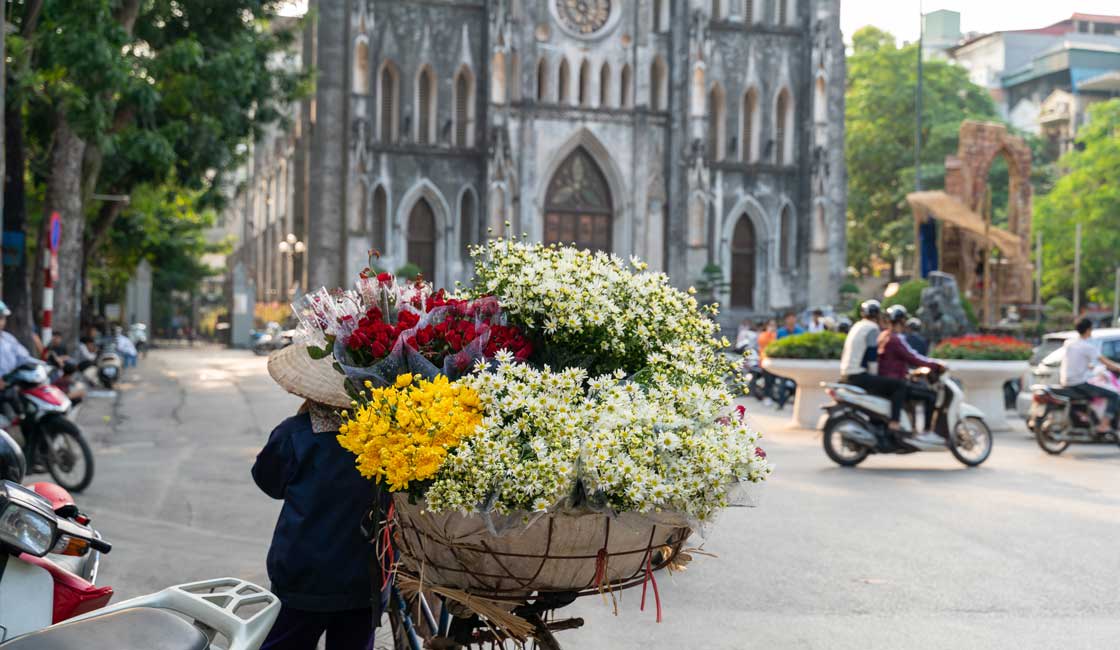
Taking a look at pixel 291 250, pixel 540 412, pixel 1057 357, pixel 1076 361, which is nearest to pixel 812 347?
pixel 1057 357

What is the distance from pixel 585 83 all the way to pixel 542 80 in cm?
151

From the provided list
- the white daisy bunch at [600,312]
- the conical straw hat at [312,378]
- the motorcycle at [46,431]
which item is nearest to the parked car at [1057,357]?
the motorcycle at [46,431]

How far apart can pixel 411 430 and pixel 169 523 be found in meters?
6.58

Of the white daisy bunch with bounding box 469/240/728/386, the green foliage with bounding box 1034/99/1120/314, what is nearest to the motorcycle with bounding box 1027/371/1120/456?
the white daisy bunch with bounding box 469/240/728/386

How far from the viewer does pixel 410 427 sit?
2.95 meters

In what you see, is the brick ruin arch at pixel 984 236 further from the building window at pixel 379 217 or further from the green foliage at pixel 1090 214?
the building window at pixel 379 217

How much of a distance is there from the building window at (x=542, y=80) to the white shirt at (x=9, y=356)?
34.1 m

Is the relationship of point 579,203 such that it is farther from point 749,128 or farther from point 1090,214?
point 1090,214

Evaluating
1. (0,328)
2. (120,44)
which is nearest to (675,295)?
(0,328)

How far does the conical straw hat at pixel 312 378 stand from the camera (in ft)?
11.8

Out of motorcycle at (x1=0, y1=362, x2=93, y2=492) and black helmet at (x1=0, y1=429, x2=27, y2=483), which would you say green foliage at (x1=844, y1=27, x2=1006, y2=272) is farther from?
black helmet at (x1=0, y1=429, x2=27, y2=483)

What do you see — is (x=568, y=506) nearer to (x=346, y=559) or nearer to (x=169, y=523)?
(x=346, y=559)

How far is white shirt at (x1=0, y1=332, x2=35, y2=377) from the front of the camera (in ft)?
35.1

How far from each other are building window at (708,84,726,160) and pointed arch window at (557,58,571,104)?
16.5ft
